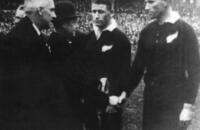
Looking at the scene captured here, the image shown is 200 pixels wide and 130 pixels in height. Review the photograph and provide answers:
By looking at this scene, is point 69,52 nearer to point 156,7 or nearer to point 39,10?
point 39,10

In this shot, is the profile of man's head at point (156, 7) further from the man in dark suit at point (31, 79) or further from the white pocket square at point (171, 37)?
the man in dark suit at point (31, 79)

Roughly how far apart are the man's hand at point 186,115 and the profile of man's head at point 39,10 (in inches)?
32.0

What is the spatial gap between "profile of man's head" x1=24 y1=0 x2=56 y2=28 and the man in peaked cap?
262 millimetres

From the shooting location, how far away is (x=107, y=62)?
2100 mm

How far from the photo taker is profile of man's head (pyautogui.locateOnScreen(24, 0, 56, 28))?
1867 millimetres

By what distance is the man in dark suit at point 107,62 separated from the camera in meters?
2.07

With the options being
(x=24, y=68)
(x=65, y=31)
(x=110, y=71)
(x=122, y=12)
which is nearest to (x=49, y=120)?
(x=24, y=68)

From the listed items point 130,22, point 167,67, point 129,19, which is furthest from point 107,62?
point 129,19

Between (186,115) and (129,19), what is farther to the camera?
(129,19)

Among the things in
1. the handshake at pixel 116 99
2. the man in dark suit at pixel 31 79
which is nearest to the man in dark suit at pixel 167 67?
the handshake at pixel 116 99

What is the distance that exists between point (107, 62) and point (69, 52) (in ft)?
0.87

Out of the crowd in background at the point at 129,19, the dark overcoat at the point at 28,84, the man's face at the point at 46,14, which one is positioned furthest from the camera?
the crowd in background at the point at 129,19

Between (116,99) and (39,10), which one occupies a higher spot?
(39,10)

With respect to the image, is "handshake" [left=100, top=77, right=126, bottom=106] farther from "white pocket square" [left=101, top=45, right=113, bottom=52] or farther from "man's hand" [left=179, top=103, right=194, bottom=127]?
"man's hand" [left=179, top=103, right=194, bottom=127]
